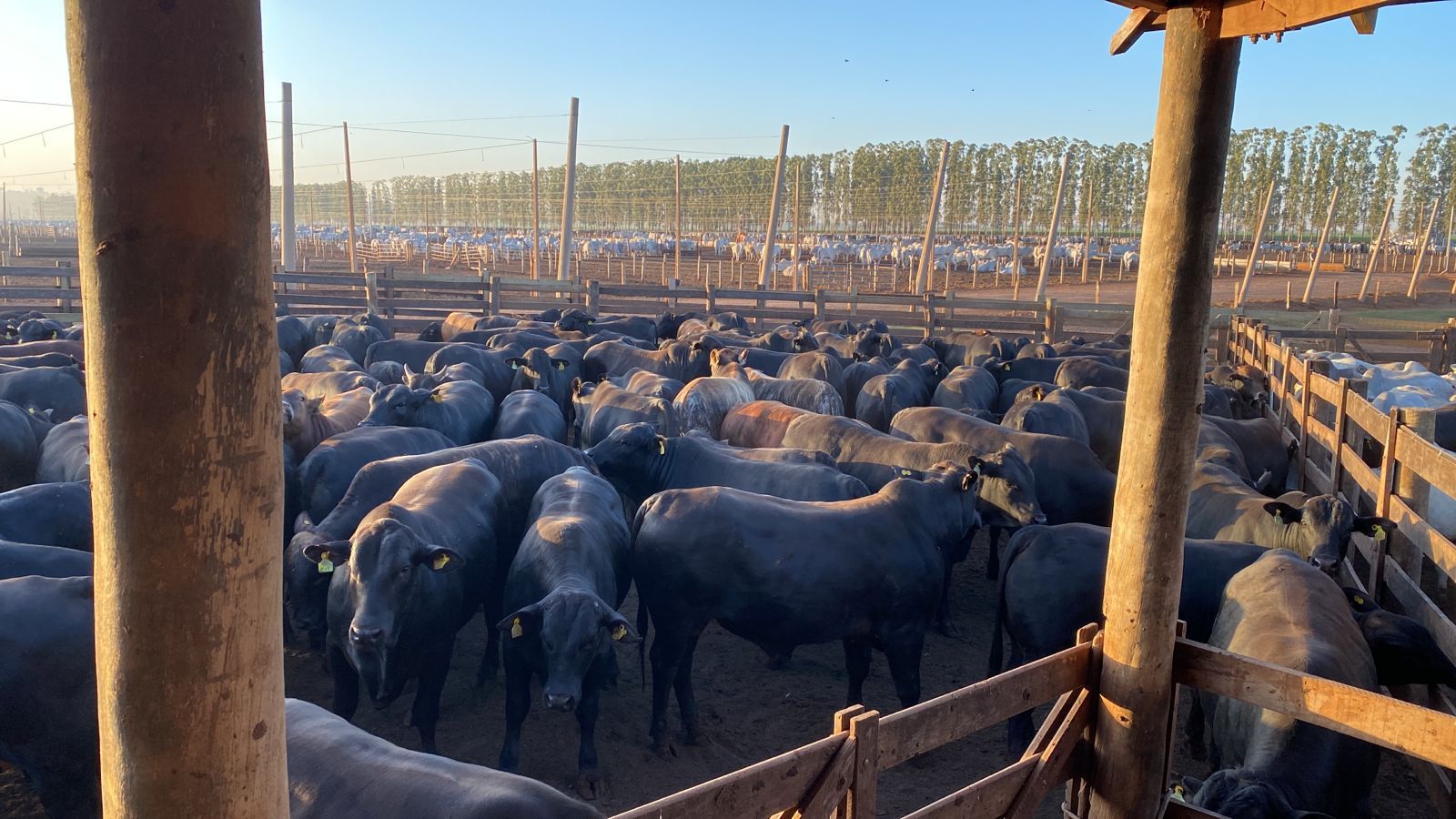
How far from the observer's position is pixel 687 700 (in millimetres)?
6395


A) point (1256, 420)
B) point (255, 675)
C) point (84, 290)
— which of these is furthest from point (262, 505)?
point (1256, 420)

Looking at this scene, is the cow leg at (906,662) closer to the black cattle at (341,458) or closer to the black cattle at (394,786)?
the black cattle at (394,786)

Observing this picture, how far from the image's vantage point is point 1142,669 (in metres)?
3.40

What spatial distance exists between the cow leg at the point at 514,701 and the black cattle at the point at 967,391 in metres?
7.75

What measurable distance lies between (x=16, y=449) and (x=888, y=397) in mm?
9244

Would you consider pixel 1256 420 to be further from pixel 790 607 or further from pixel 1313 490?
pixel 790 607

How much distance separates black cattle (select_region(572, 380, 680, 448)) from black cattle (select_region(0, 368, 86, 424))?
542cm

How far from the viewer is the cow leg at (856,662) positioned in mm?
6738

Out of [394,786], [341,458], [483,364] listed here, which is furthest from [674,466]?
[483,364]

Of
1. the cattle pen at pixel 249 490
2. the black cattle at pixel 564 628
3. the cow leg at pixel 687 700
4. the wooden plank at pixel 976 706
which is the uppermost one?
the cattle pen at pixel 249 490

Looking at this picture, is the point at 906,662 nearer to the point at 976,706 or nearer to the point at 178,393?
the point at 976,706

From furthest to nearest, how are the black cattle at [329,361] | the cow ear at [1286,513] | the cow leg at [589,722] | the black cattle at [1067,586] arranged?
1. the black cattle at [329,361]
2. the cow ear at [1286,513]
3. the black cattle at [1067,586]
4. the cow leg at [589,722]

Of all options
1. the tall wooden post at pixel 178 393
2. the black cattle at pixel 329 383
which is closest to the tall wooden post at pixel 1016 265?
the black cattle at pixel 329 383

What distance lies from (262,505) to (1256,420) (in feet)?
38.3
